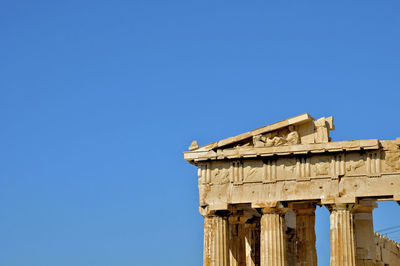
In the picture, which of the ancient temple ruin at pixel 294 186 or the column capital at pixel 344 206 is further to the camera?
the column capital at pixel 344 206

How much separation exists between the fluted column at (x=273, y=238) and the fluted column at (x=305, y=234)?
98.4 inches

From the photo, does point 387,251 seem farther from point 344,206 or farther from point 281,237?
Answer: point 344,206

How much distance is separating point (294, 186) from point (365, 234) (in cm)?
548

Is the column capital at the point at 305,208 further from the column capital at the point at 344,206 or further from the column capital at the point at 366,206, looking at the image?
the column capital at the point at 344,206

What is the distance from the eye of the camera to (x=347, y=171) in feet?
144

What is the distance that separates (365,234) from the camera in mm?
47844

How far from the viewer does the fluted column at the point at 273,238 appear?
147ft

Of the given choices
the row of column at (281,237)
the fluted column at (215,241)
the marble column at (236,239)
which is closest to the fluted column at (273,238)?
the row of column at (281,237)

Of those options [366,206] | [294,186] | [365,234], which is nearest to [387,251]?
[365,234]

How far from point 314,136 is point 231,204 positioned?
16.3 ft

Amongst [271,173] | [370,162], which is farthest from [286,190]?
[370,162]

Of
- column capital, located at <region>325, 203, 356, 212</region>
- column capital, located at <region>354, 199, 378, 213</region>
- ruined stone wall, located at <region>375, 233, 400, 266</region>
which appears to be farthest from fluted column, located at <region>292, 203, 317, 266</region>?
ruined stone wall, located at <region>375, 233, 400, 266</region>

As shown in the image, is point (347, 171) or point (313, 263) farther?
point (313, 263)

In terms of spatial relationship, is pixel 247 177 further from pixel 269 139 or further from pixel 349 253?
pixel 349 253
